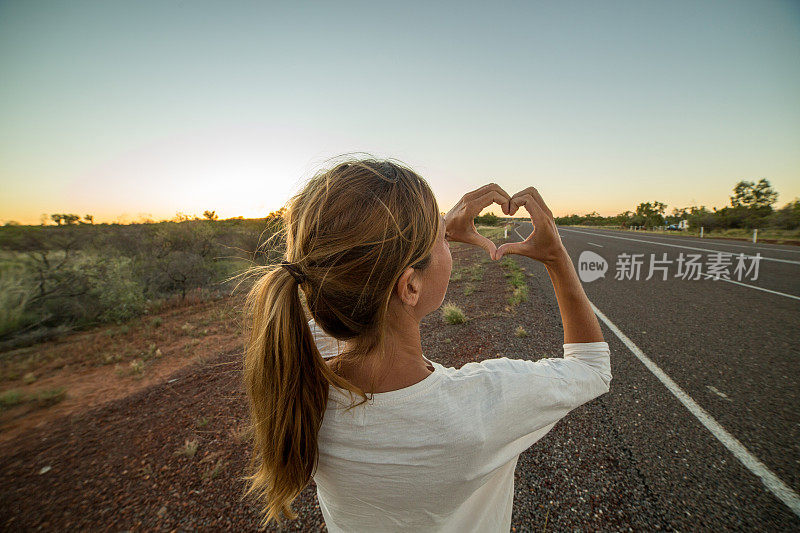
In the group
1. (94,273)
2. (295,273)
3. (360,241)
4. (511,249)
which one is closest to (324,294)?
(295,273)

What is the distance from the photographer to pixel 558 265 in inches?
45.1

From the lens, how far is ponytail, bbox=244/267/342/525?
794mm

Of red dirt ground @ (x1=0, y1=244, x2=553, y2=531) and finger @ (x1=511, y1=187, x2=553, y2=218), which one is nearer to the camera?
finger @ (x1=511, y1=187, x2=553, y2=218)

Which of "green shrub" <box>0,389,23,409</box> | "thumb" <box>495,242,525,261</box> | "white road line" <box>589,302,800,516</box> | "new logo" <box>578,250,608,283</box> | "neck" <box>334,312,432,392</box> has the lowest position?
"green shrub" <box>0,389,23,409</box>

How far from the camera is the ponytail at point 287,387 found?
79 cm

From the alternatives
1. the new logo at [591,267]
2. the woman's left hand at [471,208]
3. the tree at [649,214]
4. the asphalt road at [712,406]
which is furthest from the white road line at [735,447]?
the tree at [649,214]

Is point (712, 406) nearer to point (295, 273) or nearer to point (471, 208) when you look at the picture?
point (471, 208)

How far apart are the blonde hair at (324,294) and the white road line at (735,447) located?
2.99 meters

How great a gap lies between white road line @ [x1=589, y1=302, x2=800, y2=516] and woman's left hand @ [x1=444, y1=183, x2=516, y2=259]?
8.94 ft

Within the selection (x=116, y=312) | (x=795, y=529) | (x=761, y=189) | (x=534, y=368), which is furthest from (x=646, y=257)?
(x=761, y=189)

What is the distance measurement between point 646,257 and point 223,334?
15.4 meters

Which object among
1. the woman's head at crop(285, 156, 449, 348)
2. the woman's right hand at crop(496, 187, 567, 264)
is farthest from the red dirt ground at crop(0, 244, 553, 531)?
the woman's right hand at crop(496, 187, 567, 264)

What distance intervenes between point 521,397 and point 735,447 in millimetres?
2981

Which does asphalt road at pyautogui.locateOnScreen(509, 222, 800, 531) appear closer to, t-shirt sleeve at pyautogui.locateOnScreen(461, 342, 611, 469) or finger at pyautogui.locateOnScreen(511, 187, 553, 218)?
t-shirt sleeve at pyautogui.locateOnScreen(461, 342, 611, 469)
